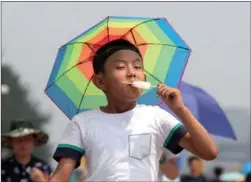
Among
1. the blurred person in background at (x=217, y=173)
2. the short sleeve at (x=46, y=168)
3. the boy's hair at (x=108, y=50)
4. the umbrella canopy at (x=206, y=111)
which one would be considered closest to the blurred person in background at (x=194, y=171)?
the umbrella canopy at (x=206, y=111)

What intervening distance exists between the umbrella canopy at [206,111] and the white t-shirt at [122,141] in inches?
128

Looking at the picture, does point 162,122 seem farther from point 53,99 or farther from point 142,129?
point 53,99

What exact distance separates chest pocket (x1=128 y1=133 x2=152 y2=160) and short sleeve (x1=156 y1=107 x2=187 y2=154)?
82mm

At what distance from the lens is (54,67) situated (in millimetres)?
3840

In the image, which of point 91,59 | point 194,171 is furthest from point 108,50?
point 194,171

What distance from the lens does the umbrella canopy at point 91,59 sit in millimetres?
3664

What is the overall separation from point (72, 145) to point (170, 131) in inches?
17.4

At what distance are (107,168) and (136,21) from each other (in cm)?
89

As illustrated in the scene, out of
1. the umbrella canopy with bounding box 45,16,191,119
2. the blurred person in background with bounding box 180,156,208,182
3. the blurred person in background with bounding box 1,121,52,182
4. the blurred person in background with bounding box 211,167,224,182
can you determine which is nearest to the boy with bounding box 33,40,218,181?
the umbrella canopy with bounding box 45,16,191,119

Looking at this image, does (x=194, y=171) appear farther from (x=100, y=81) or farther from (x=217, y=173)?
(x=100, y=81)

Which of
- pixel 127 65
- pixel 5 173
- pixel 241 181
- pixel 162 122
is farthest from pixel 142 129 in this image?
pixel 241 181

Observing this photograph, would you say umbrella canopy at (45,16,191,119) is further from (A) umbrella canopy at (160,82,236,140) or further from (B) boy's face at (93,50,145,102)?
(A) umbrella canopy at (160,82,236,140)

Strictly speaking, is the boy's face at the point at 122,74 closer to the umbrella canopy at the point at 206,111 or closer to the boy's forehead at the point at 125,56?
the boy's forehead at the point at 125,56

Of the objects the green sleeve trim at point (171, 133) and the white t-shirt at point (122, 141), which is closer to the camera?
the white t-shirt at point (122, 141)
